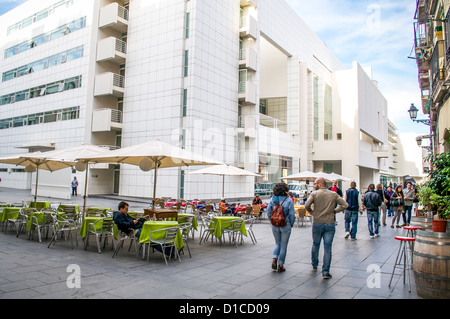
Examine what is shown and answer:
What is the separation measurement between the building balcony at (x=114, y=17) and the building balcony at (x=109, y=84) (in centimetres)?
447

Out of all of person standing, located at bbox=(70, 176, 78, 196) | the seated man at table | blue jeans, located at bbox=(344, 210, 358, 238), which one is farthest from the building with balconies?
person standing, located at bbox=(70, 176, 78, 196)

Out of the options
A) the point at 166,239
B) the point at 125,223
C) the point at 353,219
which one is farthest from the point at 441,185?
the point at 125,223

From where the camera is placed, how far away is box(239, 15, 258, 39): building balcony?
28781mm

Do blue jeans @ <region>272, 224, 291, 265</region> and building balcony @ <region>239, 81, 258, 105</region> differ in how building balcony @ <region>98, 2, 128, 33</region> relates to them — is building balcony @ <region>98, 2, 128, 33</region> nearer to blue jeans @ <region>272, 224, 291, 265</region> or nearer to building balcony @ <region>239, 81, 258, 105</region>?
building balcony @ <region>239, 81, 258, 105</region>

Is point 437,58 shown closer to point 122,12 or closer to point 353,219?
point 353,219

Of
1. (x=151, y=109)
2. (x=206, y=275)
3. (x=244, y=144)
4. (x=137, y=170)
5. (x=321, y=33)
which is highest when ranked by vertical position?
(x=321, y=33)

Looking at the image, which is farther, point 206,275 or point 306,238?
point 306,238

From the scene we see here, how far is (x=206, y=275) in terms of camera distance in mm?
6086

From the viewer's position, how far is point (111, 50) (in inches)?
1059

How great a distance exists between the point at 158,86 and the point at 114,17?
24.5 feet

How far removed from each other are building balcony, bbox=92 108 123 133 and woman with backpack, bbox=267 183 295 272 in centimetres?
2285
